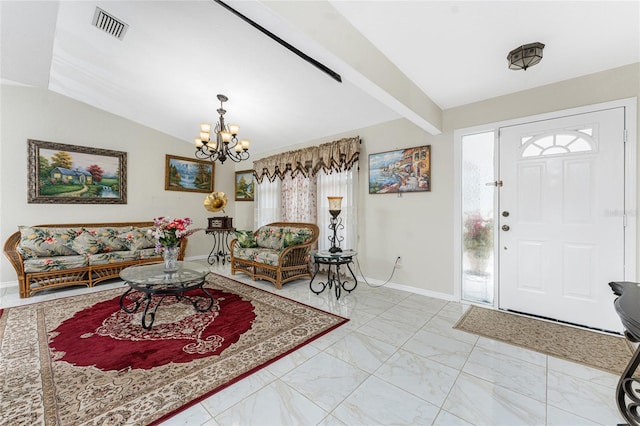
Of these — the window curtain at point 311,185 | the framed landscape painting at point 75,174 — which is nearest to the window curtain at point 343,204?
the window curtain at point 311,185

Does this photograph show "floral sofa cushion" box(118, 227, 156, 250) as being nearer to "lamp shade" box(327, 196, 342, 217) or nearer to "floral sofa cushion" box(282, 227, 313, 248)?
"floral sofa cushion" box(282, 227, 313, 248)

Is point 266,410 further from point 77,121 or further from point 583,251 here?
point 77,121

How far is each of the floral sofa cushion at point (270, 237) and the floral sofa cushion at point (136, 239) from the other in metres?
1.81

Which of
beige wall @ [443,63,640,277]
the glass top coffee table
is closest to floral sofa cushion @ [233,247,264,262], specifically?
the glass top coffee table

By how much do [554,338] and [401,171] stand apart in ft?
7.76

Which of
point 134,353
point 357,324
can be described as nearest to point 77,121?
point 134,353

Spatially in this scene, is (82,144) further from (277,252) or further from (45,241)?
(277,252)

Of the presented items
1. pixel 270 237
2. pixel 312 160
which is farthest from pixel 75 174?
pixel 312 160

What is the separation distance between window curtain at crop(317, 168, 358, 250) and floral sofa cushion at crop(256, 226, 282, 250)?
0.73m

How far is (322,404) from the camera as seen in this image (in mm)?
1545

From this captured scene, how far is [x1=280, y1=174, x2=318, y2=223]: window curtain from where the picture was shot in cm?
471

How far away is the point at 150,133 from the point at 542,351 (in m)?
6.57

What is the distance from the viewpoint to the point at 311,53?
1.79 metres

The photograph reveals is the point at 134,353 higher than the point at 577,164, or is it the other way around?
the point at 577,164
